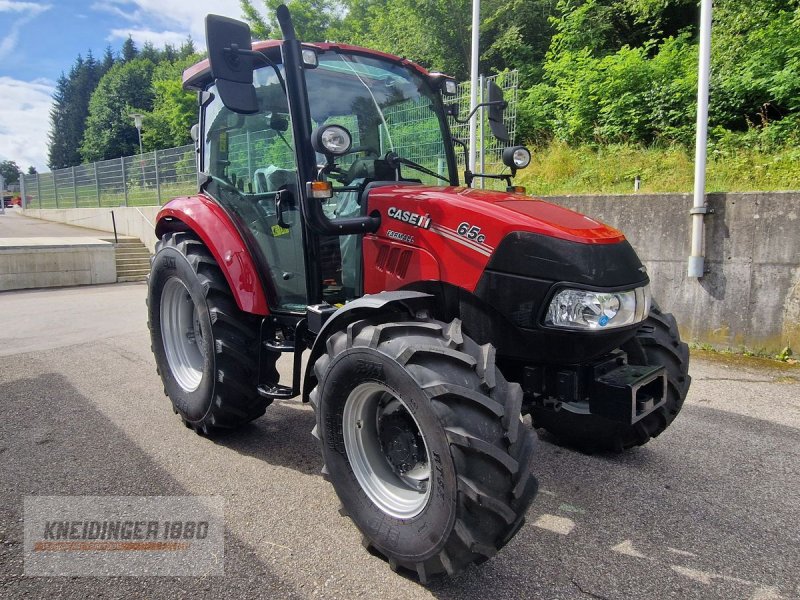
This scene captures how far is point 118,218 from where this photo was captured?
17734mm

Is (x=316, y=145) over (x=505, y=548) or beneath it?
over

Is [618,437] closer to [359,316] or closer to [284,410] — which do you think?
[359,316]

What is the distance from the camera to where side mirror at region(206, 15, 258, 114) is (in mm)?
2461

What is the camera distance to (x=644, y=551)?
2.37m

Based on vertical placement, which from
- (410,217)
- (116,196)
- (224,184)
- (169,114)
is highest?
(169,114)

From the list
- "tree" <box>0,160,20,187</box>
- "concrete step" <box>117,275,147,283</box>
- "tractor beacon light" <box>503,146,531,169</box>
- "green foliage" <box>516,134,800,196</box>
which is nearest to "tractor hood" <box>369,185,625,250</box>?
"tractor beacon light" <box>503,146,531,169</box>

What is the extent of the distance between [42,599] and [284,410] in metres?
2.06

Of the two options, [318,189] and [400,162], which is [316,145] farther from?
[400,162]

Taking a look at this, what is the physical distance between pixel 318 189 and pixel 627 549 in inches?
82.9

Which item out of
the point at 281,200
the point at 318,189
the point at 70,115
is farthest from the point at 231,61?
the point at 70,115

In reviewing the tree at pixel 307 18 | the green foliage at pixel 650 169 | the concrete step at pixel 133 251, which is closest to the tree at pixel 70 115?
the tree at pixel 307 18

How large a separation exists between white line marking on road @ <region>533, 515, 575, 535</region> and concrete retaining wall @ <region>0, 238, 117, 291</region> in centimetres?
1192

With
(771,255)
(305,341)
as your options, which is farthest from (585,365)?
(771,255)

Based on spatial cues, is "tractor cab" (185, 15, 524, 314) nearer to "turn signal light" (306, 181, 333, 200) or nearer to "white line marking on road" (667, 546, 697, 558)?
"turn signal light" (306, 181, 333, 200)
